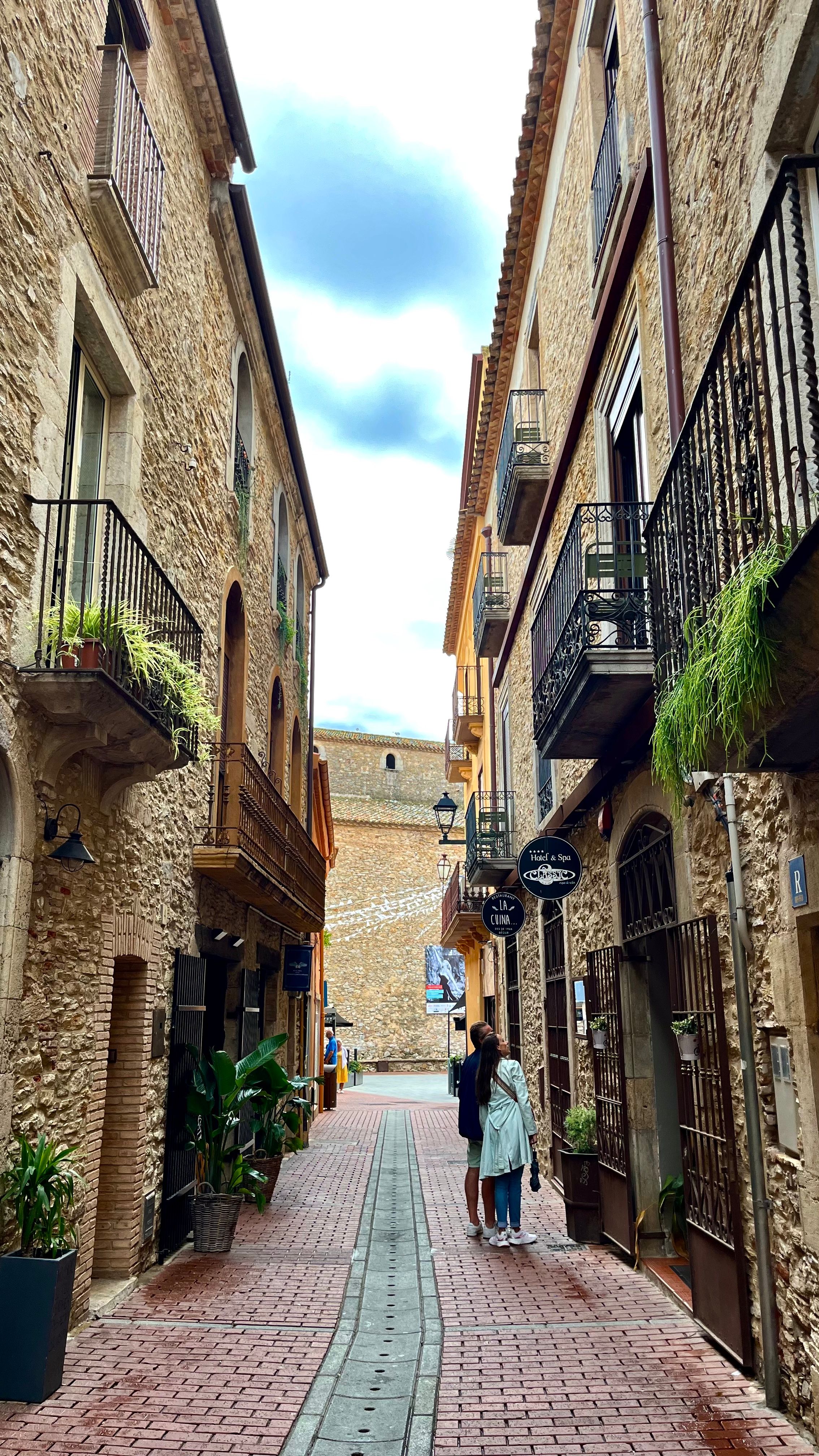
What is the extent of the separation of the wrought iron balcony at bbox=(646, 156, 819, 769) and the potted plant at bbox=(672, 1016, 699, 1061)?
205 cm

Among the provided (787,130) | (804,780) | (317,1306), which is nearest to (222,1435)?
(317,1306)

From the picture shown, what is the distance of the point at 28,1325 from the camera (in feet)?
17.0

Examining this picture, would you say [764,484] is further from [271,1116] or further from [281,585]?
[281,585]

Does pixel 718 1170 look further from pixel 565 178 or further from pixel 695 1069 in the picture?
pixel 565 178

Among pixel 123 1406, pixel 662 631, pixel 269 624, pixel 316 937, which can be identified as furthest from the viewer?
pixel 316 937

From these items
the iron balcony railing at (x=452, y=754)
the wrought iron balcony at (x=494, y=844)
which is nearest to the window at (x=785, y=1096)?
the wrought iron balcony at (x=494, y=844)

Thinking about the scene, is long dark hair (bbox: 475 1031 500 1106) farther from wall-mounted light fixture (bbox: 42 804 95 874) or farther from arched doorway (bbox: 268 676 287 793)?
arched doorway (bbox: 268 676 287 793)

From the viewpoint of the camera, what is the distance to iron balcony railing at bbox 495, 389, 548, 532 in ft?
42.8

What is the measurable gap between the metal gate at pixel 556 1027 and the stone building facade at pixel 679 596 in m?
0.07

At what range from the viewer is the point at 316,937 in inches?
926

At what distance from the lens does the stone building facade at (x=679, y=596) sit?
452 centimetres

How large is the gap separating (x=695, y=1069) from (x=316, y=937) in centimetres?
1779

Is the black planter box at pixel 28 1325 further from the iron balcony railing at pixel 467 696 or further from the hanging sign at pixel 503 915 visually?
the iron balcony railing at pixel 467 696

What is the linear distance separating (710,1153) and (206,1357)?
9.63 feet
